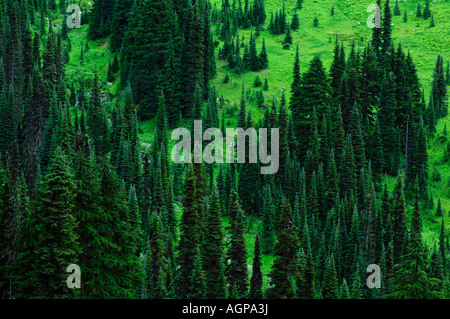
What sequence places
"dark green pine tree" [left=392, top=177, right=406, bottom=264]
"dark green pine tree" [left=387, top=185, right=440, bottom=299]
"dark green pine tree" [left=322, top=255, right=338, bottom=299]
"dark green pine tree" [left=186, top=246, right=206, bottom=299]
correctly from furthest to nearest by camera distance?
"dark green pine tree" [left=392, top=177, right=406, bottom=264]
"dark green pine tree" [left=322, top=255, right=338, bottom=299]
"dark green pine tree" [left=186, top=246, right=206, bottom=299]
"dark green pine tree" [left=387, top=185, right=440, bottom=299]

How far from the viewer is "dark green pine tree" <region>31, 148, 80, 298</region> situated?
47.4m

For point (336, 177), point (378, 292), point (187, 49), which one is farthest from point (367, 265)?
point (187, 49)

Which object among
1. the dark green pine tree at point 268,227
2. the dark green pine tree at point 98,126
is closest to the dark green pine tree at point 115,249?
the dark green pine tree at point 268,227

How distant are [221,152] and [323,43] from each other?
5232 cm

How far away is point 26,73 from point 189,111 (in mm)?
34821

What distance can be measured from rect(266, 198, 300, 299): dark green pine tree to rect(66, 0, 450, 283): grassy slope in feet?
168

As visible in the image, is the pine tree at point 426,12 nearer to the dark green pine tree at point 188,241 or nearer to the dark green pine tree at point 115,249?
the dark green pine tree at point 188,241

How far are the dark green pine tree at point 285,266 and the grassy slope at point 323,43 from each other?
168 ft

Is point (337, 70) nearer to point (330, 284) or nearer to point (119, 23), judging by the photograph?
point (119, 23)

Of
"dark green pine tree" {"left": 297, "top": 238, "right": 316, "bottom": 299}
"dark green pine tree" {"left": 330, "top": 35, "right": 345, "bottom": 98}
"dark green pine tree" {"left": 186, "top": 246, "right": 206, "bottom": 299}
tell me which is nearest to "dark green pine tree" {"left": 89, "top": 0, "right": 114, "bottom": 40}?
"dark green pine tree" {"left": 330, "top": 35, "right": 345, "bottom": 98}

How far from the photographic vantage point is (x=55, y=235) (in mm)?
47625

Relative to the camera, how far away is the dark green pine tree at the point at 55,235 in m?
47.4

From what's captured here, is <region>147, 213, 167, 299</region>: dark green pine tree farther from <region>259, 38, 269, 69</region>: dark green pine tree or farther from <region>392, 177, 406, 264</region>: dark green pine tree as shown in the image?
<region>259, 38, 269, 69</region>: dark green pine tree
